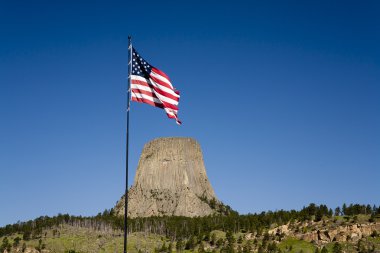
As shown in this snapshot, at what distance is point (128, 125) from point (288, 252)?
16417cm

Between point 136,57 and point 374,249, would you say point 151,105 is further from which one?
point 374,249

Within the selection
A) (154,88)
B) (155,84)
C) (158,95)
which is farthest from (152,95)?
(155,84)

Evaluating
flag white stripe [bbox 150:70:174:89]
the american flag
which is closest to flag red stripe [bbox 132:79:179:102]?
the american flag

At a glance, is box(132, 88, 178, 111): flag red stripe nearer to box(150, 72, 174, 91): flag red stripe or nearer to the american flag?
the american flag

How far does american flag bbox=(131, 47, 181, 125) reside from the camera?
147 feet

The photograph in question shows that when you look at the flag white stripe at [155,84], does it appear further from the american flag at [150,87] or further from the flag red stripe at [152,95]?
the flag red stripe at [152,95]

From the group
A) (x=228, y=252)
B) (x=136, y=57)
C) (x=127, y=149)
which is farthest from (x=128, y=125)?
(x=228, y=252)

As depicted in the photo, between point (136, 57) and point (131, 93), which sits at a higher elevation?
point (136, 57)

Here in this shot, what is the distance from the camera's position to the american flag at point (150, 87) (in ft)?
147

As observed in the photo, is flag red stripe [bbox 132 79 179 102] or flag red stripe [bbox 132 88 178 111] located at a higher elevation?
flag red stripe [bbox 132 79 179 102]

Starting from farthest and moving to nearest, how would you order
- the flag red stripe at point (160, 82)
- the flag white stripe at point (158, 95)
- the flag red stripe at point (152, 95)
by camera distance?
the flag red stripe at point (160, 82) < the flag white stripe at point (158, 95) < the flag red stripe at point (152, 95)

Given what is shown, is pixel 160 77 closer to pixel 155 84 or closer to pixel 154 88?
pixel 155 84

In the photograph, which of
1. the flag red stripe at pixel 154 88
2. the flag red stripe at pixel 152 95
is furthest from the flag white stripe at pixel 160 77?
the flag red stripe at pixel 152 95

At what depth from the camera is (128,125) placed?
4434cm
